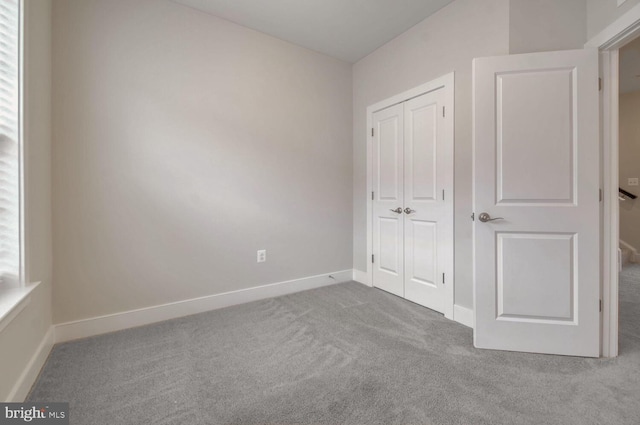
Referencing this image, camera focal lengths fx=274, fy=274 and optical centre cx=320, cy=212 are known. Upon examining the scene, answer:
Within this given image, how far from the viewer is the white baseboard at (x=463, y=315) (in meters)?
2.26

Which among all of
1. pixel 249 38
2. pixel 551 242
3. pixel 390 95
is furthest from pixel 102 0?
pixel 551 242

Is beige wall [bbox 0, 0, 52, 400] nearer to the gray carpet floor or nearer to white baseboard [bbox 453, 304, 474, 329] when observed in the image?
the gray carpet floor

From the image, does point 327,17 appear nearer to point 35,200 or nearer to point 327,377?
point 35,200

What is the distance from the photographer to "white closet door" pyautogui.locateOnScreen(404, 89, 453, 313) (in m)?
2.50

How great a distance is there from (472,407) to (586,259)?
1.27 meters

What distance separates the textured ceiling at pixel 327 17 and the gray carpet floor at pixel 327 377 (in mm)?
2793

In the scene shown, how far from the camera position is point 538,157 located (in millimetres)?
1881

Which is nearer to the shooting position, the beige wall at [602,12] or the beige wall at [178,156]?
the beige wall at [602,12]

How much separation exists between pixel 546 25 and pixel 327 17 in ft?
5.78

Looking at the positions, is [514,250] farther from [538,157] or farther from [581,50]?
[581,50]

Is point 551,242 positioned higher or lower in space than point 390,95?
lower

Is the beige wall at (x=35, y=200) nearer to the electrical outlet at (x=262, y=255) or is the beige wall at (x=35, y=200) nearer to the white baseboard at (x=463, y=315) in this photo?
the electrical outlet at (x=262, y=255)

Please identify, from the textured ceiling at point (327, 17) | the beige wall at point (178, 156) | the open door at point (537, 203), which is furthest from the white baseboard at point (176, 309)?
the textured ceiling at point (327, 17)

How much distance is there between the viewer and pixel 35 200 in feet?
5.45
